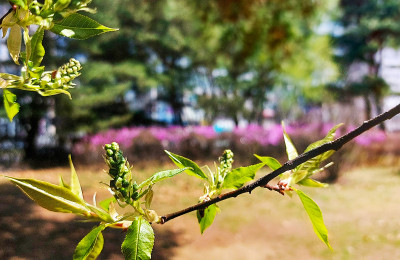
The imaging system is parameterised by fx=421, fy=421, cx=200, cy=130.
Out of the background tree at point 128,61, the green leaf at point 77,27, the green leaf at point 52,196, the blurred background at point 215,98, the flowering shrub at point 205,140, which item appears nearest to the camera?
the green leaf at point 52,196

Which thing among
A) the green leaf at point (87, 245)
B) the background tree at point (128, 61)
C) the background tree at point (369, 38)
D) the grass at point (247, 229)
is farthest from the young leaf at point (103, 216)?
the background tree at point (369, 38)

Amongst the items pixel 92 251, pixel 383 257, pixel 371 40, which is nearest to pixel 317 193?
pixel 383 257

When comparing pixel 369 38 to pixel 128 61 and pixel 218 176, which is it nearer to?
pixel 128 61

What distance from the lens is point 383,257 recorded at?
3.82m

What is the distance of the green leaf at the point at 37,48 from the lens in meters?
0.41

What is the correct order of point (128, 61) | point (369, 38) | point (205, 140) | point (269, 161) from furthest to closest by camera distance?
point (369, 38)
point (128, 61)
point (205, 140)
point (269, 161)

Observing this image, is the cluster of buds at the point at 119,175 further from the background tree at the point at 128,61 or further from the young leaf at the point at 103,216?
the background tree at the point at 128,61

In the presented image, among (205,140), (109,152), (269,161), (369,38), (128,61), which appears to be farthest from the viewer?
(369,38)

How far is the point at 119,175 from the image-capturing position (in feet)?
1.09

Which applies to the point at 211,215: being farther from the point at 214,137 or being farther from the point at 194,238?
the point at 214,137

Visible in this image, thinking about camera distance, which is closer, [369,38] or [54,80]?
[54,80]

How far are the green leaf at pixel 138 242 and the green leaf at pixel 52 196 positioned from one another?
1.7 inches

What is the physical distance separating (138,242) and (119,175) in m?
0.06

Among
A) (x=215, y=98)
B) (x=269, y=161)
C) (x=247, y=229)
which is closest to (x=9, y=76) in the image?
(x=269, y=161)
